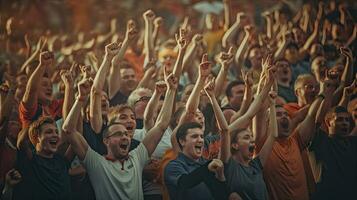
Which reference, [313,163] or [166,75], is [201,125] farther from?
[313,163]

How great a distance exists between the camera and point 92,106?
40.4 feet

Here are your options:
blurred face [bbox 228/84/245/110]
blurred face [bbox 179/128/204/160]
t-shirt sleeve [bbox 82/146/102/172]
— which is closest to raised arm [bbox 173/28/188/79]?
blurred face [bbox 228/84/245/110]

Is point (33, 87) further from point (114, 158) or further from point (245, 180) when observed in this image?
point (245, 180)

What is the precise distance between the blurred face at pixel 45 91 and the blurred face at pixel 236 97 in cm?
265

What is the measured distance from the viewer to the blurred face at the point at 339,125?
41.5ft

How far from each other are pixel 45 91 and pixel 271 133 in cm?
337

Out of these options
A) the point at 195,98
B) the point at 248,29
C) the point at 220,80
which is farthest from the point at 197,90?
the point at 248,29

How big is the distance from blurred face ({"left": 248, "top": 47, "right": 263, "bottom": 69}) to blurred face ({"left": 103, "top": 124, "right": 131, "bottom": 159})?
2388 millimetres

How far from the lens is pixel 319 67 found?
13141mm

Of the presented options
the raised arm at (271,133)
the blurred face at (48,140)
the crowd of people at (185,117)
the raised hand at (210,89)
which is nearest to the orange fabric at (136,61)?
the crowd of people at (185,117)


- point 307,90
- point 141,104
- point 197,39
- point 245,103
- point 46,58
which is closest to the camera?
point 245,103

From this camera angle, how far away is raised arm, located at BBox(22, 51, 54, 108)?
41.5 feet

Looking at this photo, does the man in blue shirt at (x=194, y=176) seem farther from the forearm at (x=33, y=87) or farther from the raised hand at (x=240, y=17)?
the raised hand at (x=240, y=17)

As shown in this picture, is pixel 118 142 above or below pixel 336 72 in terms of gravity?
below
